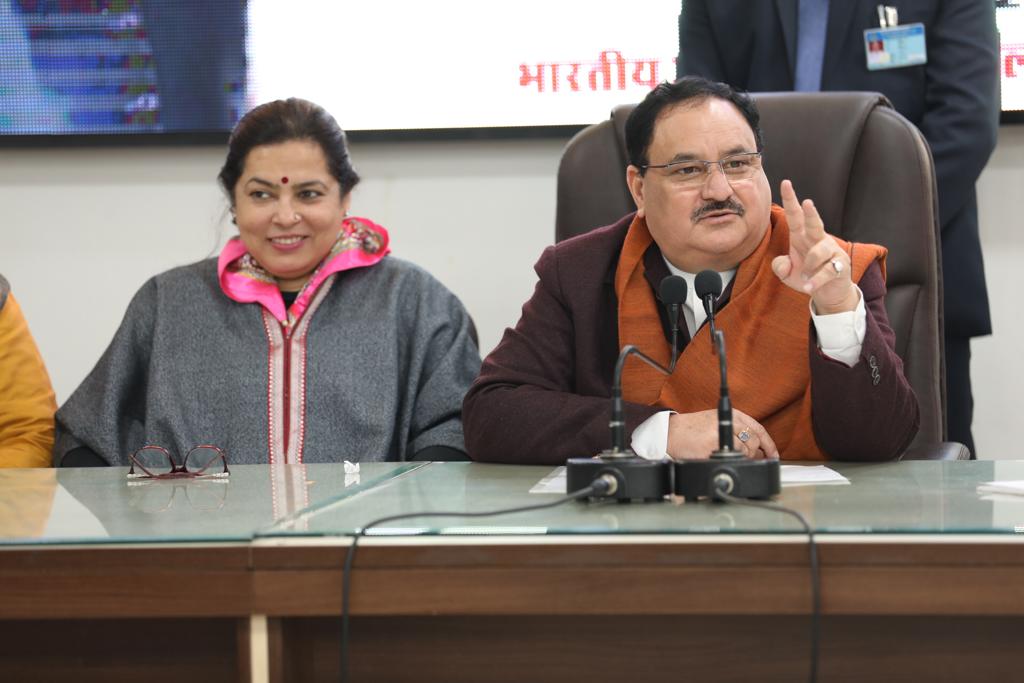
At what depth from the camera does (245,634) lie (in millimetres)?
965

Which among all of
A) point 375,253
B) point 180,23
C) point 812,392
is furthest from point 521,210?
point 812,392

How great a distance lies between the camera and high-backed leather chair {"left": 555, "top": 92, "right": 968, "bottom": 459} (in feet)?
6.59

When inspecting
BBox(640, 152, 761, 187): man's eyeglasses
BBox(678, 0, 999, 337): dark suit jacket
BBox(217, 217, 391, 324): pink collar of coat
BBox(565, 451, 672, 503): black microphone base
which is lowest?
BBox(565, 451, 672, 503): black microphone base

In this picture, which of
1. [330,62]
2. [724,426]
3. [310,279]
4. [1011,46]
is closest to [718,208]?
[724,426]

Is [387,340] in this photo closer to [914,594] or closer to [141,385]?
[141,385]

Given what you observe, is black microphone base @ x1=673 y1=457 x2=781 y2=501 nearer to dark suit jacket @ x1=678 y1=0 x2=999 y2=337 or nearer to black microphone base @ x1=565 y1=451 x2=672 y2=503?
black microphone base @ x1=565 y1=451 x2=672 y2=503

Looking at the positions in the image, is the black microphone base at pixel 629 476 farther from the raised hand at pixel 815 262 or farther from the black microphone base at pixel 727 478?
the raised hand at pixel 815 262

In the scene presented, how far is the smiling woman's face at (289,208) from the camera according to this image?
2424mm

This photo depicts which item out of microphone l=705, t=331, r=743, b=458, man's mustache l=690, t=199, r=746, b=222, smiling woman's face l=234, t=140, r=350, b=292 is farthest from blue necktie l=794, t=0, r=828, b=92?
microphone l=705, t=331, r=743, b=458

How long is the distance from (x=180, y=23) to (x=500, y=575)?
7.80 feet

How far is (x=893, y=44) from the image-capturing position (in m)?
2.57

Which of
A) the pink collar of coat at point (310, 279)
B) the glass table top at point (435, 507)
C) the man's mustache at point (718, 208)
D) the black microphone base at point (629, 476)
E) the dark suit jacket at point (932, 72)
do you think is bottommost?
the glass table top at point (435, 507)

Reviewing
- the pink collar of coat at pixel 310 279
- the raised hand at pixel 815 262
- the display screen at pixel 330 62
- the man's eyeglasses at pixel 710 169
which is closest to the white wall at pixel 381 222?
the display screen at pixel 330 62

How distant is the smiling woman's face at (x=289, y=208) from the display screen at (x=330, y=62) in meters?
0.55
